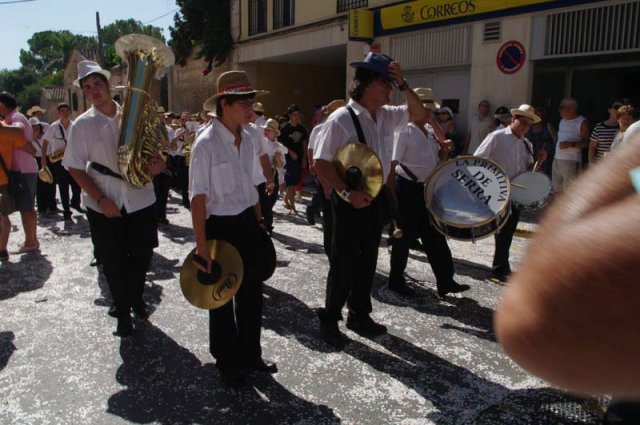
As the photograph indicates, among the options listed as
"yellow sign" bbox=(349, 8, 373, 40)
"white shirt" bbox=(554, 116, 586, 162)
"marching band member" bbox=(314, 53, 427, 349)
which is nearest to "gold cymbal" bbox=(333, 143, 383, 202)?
"marching band member" bbox=(314, 53, 427, 349)

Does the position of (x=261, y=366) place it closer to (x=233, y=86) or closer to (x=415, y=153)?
(x=233, y=86)

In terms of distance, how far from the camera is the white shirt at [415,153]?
5.07m

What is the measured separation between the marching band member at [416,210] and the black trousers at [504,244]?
73cm

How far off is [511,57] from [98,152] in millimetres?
8538

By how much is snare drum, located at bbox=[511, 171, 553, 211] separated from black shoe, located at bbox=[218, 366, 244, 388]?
10.2 ft

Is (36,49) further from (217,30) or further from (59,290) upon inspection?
(59,290)

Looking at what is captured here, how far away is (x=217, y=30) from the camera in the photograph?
19.7 m

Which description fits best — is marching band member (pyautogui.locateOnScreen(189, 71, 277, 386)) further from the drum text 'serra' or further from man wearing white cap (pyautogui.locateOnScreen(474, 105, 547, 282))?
man wearing white cap (pyautogui.locateOnScreen(474, 105, 547, 282))

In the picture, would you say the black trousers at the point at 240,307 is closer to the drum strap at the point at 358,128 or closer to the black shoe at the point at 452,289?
the drum strap at the point at 358,128

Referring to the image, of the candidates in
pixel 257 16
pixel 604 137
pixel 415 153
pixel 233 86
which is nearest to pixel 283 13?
pixel 257 16

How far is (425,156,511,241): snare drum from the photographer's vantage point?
4.45 m

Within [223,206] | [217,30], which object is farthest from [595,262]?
[217,30]

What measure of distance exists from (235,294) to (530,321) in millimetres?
2747

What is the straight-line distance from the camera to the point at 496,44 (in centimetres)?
1062
